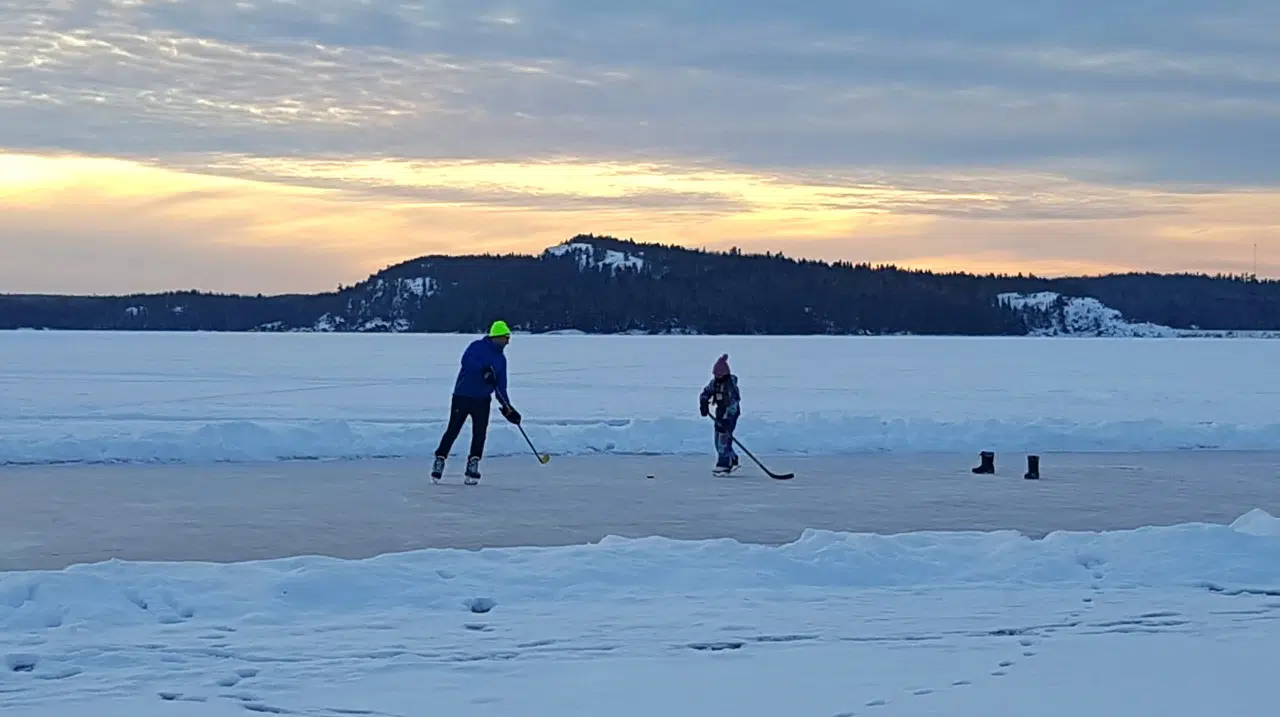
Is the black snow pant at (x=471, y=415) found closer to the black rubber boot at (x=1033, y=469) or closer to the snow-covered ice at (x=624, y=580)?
the snow-covered ice at (x=624, y=580)

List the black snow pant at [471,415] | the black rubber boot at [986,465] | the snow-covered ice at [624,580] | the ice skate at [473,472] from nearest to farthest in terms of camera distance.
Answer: the snow-covered ice at [624,580] → the ice skate at [473,472] → the black snow pant at [471,415] → the black rubber boot at [986,465]

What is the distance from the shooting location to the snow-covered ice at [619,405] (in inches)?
615

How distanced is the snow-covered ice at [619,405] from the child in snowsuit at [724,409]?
→ 2.02 meters

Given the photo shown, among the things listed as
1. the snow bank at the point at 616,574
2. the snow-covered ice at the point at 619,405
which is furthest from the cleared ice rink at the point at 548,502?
the snow bank at the point at 616,574

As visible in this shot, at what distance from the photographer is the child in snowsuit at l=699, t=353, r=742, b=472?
541 inches

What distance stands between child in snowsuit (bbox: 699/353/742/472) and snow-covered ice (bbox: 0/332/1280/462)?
2021 millimetres

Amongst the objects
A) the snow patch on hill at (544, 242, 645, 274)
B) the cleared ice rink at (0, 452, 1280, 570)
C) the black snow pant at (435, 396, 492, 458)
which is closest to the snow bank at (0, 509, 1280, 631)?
the cleared ice rink at (0, 452, 1280, 570)

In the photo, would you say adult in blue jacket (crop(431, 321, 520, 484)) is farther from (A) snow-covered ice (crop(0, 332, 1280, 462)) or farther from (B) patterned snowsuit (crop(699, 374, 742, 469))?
(A) snow-covered ice (crop(0, 332, 1280, 462))

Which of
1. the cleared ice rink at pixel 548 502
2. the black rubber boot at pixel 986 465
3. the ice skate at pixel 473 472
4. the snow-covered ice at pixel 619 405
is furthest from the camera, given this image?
the snow-covered ice at pixel 619 405

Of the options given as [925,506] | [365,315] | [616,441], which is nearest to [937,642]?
[925,506]

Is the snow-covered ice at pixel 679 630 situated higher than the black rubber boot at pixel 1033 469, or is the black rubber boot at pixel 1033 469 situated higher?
the black rubber boot at pixel 1033 469

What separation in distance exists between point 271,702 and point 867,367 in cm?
4450

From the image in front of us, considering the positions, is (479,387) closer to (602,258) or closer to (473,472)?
(473,472)

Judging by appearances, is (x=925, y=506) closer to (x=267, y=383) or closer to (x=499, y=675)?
(x=499, y=675)
